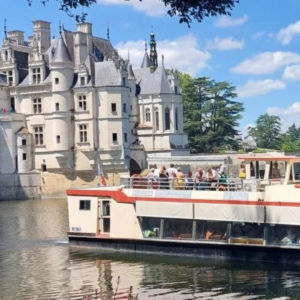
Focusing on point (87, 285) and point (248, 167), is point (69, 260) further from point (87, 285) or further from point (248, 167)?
point (248, 167)

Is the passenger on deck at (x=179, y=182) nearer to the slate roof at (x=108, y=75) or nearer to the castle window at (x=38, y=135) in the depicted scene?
the slate roof at (x=108, y=75)

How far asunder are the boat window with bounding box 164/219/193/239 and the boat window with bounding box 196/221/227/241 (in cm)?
33

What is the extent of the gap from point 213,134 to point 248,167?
168 ft

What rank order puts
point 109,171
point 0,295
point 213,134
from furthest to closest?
point 213,134, point 109,171, point 0,295

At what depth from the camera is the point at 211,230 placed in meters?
22.4

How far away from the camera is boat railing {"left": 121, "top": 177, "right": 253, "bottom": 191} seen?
73.7ft

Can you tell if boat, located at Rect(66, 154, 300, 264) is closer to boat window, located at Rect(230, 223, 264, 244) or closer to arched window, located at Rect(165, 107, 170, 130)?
boat window, located at Rect(230, 223, 264, 244)

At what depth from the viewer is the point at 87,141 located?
58188mm

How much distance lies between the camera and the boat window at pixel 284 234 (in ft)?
68.5

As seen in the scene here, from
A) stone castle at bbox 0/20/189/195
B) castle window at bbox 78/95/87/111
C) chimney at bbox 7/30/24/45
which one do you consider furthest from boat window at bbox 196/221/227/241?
chimney at bbox 7/30/24/45

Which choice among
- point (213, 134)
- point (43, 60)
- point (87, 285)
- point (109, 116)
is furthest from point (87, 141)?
point (87, 285)

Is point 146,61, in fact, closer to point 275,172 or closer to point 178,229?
point 178,229

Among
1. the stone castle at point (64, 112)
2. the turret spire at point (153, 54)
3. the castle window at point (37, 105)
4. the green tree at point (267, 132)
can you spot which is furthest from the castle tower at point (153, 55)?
the green tree at point (267, 132)

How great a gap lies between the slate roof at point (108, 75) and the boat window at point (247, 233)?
36.7 m
